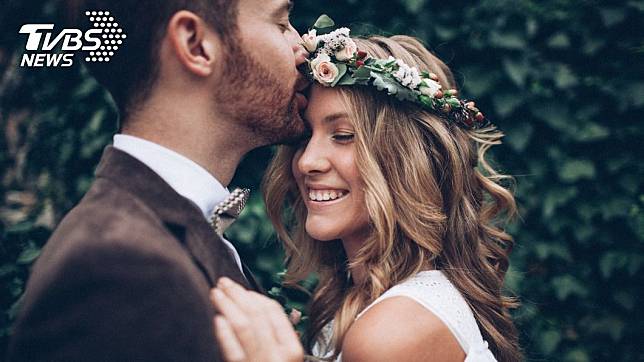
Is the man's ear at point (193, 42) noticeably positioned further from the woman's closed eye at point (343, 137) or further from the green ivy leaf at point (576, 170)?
the green ivy leaf at point (576, 170)

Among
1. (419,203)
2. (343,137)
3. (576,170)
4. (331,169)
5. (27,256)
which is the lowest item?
(27,256)

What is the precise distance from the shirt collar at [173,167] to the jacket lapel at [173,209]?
6cm

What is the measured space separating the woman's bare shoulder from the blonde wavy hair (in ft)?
0.64

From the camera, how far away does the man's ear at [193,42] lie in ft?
6.06

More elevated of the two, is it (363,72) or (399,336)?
(363,72)

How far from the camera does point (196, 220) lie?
1770 millimetres

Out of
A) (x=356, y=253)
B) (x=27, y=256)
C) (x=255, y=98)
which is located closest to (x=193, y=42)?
(x=255, y=98)

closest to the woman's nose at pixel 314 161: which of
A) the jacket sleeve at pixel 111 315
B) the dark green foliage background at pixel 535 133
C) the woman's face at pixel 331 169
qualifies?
the woman's face at pixel 331 169

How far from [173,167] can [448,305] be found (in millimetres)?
1196

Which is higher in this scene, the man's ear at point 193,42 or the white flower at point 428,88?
the man's ear at point 193,42

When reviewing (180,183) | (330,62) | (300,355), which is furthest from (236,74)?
(300,355)

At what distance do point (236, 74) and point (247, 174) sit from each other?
5.63 ft

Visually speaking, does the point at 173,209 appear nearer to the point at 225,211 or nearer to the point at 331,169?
the point at 225,211

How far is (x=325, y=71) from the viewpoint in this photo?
8.32ft
